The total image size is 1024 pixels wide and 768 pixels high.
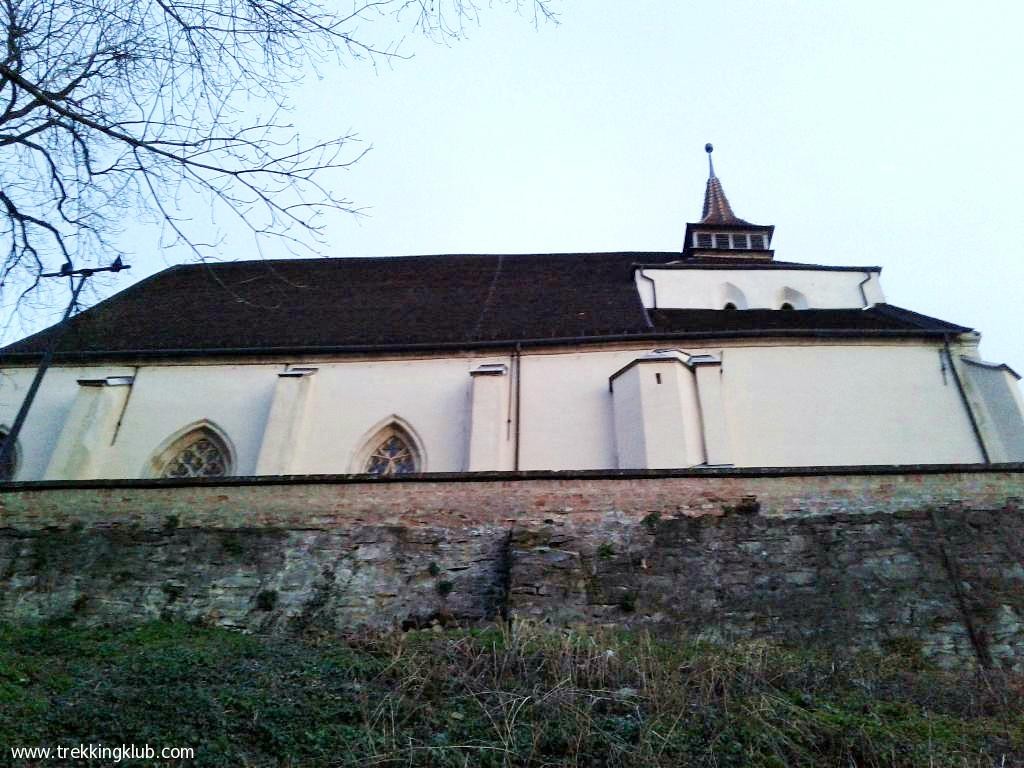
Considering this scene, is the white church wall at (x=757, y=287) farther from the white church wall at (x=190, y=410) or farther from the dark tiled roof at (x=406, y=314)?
the white church wall at (x=190, y=410)

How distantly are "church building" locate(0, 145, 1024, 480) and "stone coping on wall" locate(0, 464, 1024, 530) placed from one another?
10.3 ft

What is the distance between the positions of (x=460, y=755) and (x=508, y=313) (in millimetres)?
13163

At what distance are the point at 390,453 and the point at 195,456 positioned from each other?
13.5 ft

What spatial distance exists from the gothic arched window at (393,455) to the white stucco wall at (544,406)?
0.96 feet

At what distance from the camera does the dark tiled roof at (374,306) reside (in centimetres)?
1622

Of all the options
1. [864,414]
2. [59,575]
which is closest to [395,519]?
[59,575]

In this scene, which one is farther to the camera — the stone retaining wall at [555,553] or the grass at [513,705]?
the stone retaining wall at [555,553]

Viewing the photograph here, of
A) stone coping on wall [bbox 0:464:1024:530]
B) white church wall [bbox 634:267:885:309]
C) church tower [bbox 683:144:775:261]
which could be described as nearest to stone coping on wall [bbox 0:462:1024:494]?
stone coping on wall [bbox 0:464:1024:530]

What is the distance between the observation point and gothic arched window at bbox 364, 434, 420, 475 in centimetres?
1474

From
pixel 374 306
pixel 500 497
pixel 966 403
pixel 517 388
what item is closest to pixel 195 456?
pixel 374 306

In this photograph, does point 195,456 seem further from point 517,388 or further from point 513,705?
point 513,705

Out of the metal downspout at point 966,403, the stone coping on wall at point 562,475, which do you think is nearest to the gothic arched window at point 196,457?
the stone coping on wall at point 562,475

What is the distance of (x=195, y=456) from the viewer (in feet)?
50.2

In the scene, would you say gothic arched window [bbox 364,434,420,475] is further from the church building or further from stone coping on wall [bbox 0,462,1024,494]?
stone coping on wall [bbox 0,462,1024,494]
